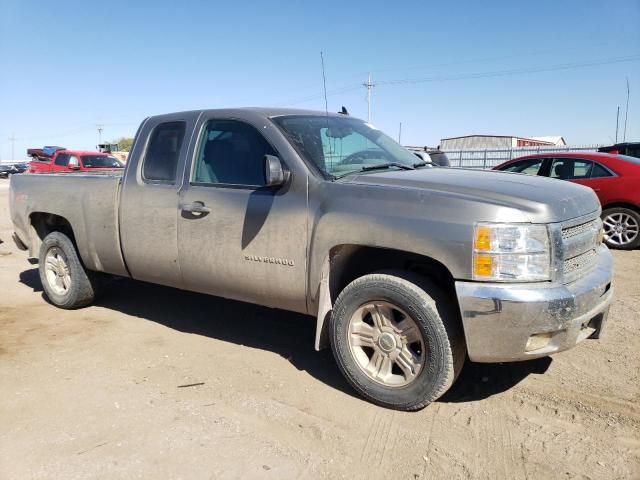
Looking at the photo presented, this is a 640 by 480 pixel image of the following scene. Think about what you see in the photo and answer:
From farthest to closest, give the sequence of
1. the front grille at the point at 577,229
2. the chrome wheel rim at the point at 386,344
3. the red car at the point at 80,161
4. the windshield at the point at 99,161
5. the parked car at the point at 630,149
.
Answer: the windshield at the point at 99,161 → the red car at the point at 80,161 → the parked car at the point at 630,149 → the chrome wheel rim at the point at 386,344 → the front grille at the point at 577,229

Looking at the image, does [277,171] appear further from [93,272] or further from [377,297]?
[93,272]

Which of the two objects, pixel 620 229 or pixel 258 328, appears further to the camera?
pixel 620 229

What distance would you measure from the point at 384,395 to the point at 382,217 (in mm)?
1117

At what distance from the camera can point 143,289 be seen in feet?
21.8

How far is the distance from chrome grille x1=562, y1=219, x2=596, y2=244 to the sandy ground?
108 centimetres

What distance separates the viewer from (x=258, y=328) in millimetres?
5086

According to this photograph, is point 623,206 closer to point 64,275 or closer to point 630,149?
point 630,149

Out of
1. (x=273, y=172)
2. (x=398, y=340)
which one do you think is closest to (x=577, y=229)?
(x=398, y=340)

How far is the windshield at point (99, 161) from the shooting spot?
2005 centimetres

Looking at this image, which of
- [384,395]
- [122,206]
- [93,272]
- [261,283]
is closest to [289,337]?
[261,283]

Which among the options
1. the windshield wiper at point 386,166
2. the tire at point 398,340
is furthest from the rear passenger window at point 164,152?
the tire at point 398,340

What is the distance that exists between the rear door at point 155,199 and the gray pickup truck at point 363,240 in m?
0.01

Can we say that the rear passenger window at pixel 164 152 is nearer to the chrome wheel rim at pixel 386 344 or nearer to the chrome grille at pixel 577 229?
the chrome wheel rim at pixel 386 344

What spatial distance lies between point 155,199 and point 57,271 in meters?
1.99
